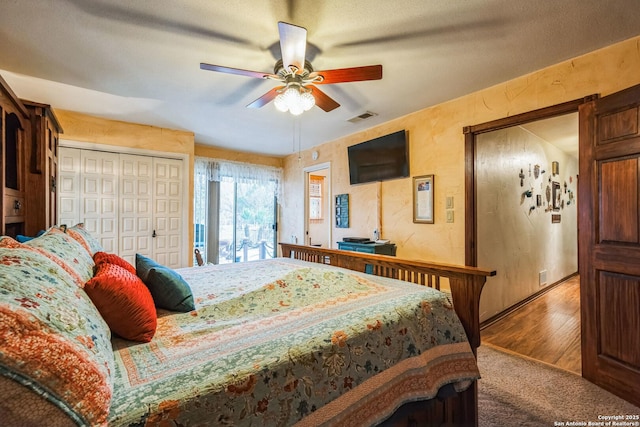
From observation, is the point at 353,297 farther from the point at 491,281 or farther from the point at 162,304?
the point at 491,281

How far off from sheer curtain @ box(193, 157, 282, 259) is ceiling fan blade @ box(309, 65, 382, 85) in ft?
11.2

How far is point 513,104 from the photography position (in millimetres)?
2436

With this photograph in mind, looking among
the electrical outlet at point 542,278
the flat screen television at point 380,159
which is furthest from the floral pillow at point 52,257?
the electrical outlet at point 542,278

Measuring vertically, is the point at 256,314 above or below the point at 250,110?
below

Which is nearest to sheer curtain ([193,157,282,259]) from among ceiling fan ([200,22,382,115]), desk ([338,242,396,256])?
desk ([338,242,396,256])

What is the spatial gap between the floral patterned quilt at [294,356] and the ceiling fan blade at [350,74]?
1301 mm

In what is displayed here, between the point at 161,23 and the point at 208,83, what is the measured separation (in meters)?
0.76

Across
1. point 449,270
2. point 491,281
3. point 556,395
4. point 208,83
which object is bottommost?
point 556,395

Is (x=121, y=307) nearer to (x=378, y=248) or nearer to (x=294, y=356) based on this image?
(x=294, y=356)

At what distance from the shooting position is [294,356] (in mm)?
950

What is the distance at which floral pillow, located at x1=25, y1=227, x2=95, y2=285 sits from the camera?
1078 mm

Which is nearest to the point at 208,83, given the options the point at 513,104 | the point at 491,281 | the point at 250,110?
the point at 250,110

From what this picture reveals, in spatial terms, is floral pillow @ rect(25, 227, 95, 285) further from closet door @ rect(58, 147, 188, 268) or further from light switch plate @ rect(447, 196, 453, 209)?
light switch plate @ rect(447, 196, 453, 209)

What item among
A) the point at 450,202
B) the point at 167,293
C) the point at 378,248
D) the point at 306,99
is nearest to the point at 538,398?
the point at 450,202
